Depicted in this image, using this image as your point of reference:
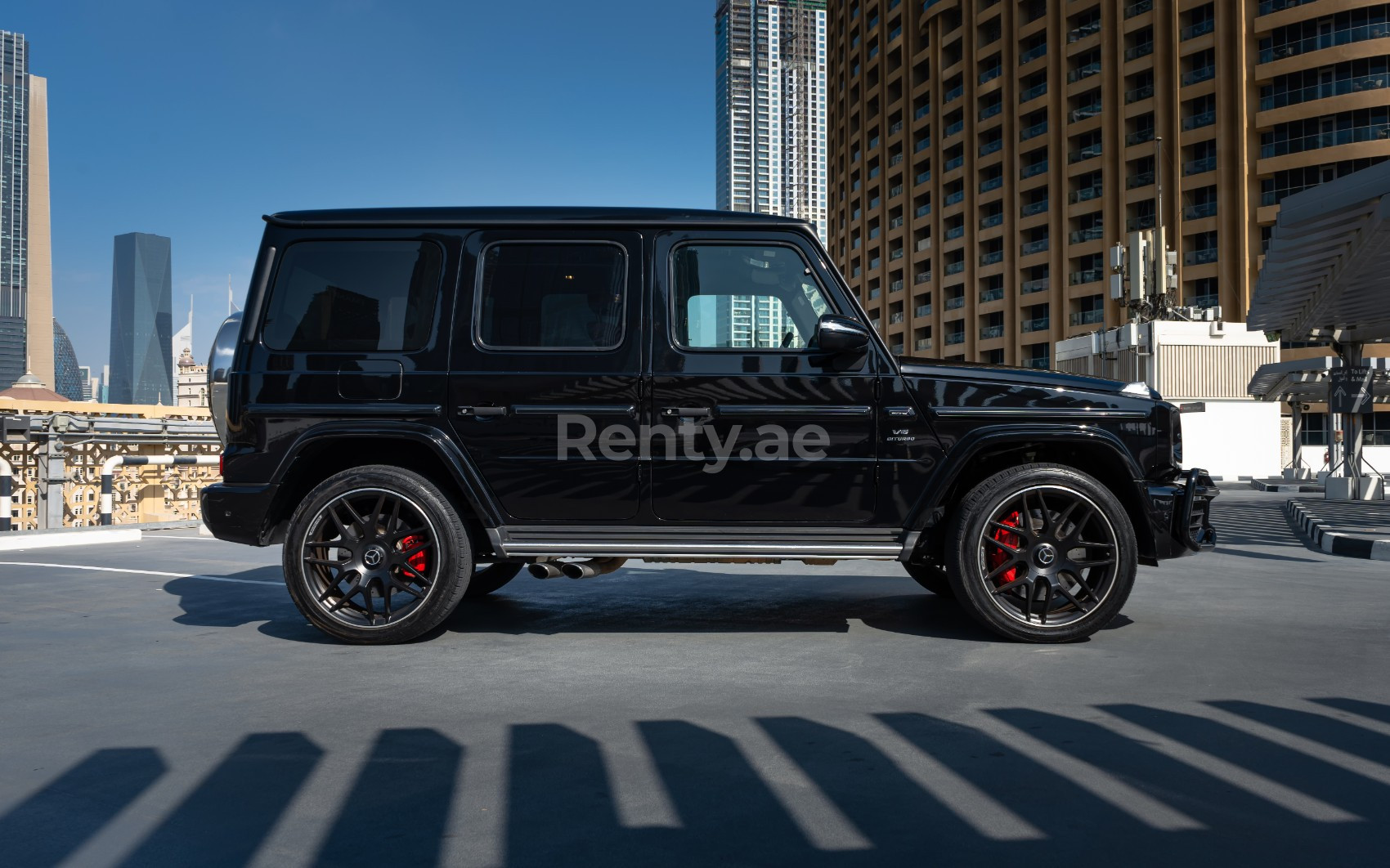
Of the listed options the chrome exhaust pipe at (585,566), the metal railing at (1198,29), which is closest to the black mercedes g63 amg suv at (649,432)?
the chrome exhaust pipe at (585,566)

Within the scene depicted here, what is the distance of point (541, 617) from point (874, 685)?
242cm

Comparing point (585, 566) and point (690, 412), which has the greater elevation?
point (690, 412)

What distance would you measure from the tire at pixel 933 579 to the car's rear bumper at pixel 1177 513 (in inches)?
62.1

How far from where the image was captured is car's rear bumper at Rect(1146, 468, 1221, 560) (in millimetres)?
5113

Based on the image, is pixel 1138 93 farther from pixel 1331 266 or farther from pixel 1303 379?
pixel 1331 266

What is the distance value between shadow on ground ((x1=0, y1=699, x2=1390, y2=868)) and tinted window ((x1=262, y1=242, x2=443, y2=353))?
2.31 metres

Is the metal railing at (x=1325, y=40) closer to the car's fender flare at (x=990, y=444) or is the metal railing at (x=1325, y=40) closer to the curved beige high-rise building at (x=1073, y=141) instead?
the curved beige high-rise building at (x=1073, y=141)

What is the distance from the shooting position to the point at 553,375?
17.0ft

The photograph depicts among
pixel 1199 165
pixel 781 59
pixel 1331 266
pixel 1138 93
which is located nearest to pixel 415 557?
pixel 1331 266

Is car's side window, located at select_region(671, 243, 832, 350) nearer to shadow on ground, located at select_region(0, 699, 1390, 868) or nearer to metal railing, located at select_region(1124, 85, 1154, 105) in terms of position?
shadow on ground, located at select_region(0, 699, 1390, 868)

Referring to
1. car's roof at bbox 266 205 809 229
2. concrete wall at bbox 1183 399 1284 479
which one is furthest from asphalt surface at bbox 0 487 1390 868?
Answer: concrete wall at bbox 1183 399 1284 479

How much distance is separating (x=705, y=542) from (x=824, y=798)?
2.27m

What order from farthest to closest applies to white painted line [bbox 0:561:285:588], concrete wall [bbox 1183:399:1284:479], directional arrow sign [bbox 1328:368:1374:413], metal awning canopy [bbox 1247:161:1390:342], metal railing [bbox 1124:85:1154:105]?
metal railing [bbox 1124:85:1154:105]
concrete wall [bbox 1183:399:1284:479]
directional arrow sign [bbox 1328:368:1374:413]
metal awning canopy [bbox 1247:161:1390:342]
white painted line [bbox 0:561:285:588]

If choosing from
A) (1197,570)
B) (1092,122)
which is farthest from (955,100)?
(1197,570)
